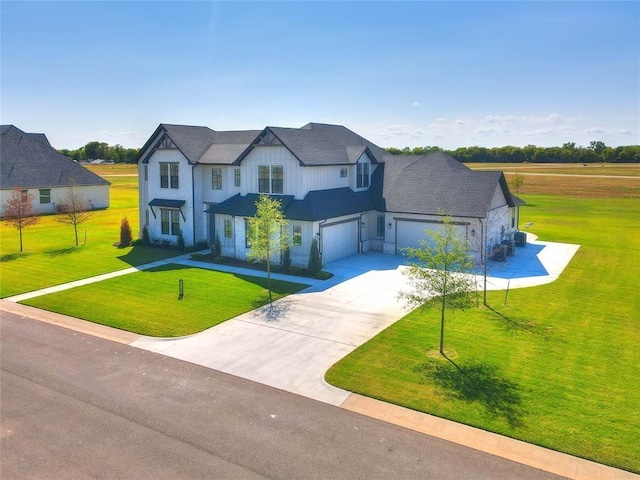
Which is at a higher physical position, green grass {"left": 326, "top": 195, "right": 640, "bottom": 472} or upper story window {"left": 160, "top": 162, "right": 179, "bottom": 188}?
upper story window {"left": 160, "top": 162, "right": 179, "bottom": 188}

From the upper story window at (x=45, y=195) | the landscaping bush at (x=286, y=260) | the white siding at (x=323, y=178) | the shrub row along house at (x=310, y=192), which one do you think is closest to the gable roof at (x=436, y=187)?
the shrub row along house at (x=310, y=192)

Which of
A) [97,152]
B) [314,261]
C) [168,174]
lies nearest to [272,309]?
[314,261]

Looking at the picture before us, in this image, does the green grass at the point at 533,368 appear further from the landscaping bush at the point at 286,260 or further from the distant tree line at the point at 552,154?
the distant tree line at the point at 552,154

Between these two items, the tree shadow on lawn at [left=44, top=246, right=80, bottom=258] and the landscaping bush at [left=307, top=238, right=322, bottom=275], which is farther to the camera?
the tree shadow on lawn at [left=44, top=246, right=80, bottom=258]

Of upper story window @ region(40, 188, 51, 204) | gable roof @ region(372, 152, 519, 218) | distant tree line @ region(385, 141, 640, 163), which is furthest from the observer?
distant tree line @ region(385, 141, 640, 163)

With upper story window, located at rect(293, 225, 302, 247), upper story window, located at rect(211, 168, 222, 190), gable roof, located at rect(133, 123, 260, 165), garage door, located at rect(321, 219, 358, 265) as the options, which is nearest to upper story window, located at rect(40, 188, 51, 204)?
gable roof, located at rect(133, 123, 260, 165)

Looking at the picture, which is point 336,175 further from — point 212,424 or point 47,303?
point 212,424

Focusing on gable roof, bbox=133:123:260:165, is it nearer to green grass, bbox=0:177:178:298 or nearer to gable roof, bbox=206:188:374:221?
gable roof, bbox=206:188:374:221

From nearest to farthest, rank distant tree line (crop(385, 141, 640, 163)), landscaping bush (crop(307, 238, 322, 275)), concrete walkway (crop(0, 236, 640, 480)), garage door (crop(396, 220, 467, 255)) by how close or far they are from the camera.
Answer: concrete walkway (crop(0, 236, 640, 480))
landscaping bush (crop(307, 238, 322, 275))
garage door (crop(396, 220, 467, 255))
distant tree line (crop(385, 141, 640, 163))
